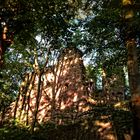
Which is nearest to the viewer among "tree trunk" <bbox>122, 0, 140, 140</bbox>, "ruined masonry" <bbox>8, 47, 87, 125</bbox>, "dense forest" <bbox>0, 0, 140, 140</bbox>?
"tree trunk" <bbox>122, 0, 140, 140</bbox>

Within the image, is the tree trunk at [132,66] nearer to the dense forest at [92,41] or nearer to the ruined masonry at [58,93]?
the dense forest at [92,41]

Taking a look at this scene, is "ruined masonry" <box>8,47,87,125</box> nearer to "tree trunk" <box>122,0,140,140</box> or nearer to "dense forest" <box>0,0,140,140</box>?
"dense forest" <box>0,0,140,140</box>

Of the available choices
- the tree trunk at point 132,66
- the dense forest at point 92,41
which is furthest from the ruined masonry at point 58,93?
the tree trunk at point 132,66

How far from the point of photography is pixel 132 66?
33.2 feet

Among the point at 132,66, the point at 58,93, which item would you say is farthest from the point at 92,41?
the point at 58,93

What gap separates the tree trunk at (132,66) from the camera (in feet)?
30.8

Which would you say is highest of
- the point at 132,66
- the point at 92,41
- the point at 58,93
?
the point at 58,93

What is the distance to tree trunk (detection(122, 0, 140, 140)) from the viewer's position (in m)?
9.38

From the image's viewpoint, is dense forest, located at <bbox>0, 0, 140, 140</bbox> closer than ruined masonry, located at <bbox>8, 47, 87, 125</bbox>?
Yes

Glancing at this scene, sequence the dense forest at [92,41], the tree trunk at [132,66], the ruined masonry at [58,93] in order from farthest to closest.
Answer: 1. the ruined masonry at [58,93]
2. the dense forest at [92,41]
3. the tree trunk at [132,66]

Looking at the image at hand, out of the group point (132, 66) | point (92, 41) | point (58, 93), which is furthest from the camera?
point (58, 93)

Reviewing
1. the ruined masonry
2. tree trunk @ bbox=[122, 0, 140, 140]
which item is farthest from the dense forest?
the ruined masonry

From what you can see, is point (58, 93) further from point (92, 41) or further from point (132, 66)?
point (132, 66)

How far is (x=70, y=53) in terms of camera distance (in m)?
35.1
